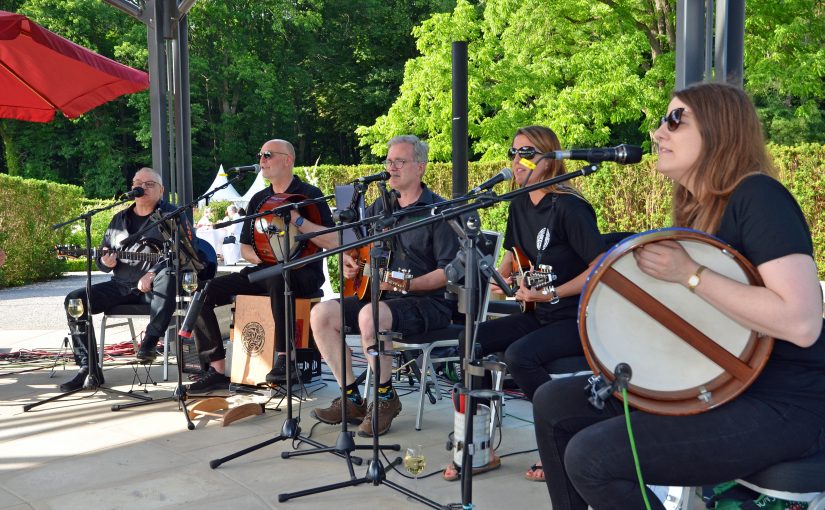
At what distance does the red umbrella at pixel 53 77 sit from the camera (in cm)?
546

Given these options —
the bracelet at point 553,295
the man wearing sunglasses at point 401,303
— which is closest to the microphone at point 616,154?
the bracelet at point 553,295

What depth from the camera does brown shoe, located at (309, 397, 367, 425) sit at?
14.2 feet

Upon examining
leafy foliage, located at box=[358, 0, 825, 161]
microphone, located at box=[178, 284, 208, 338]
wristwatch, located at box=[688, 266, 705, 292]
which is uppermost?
leafy foliage, located at box=[358, 0, 825, 161]

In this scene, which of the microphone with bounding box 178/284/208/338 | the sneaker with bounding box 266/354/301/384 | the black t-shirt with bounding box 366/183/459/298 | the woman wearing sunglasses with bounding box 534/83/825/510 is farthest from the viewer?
the sneaker with bounding box 266/354/301/384

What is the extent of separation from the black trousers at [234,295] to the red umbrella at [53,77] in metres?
1.81

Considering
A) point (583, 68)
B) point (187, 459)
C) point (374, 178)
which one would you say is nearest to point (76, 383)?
point (187, 459)

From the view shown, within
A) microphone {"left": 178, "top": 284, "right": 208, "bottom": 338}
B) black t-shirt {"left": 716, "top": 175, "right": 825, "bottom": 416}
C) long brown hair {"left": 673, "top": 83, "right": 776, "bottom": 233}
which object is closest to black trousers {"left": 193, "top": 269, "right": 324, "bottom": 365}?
microphone {"left": 178, "top": 284, "right": 208, "bottom": 338}

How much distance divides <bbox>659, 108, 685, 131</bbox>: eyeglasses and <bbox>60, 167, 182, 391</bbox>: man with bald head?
3.75m

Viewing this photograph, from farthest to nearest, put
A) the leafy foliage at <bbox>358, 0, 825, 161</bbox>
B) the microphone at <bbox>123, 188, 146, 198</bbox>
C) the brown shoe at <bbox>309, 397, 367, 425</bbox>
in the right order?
the leafy foliage at <bbox>358, 0, 825, 161</bbox>
the microphone at <bbox>123, 188, 146, 198</bbox>
the brown shoe at <bbox>309, 397, 367, 425</bbox>

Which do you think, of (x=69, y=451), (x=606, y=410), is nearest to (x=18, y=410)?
(x=69, y=451)

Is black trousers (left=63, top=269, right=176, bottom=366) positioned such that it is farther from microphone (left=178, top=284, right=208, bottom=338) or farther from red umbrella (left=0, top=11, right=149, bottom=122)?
red umbrella (left=0, top=11, right=149, bottom=122)

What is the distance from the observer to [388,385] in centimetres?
422

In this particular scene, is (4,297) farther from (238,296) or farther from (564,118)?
(564,118)

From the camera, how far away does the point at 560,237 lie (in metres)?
3.58
